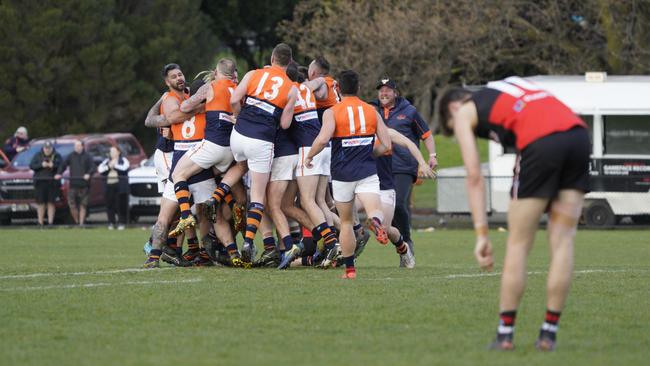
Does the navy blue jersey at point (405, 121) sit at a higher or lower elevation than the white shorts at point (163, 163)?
higher

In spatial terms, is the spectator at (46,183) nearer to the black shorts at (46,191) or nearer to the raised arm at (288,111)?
the black shorts at (46,191)

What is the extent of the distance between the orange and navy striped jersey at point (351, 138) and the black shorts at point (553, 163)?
5.00m

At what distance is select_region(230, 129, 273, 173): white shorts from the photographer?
1350 cm

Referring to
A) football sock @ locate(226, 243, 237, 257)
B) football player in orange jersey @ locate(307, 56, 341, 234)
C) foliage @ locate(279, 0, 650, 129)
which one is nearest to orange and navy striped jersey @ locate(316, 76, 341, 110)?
football player in orange jersey @ locate(307, 56, 341, 234)

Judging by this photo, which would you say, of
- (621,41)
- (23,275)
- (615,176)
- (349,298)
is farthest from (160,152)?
(621,41)

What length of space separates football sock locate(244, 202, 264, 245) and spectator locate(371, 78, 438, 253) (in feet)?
9.27

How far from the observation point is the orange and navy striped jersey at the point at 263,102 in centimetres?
1345

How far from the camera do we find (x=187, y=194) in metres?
13.8

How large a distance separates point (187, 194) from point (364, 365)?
21.6 ft

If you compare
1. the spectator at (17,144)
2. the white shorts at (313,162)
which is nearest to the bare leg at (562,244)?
the white shorts at (313,162)

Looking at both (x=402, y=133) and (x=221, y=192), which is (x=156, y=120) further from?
(x=402, y=133)

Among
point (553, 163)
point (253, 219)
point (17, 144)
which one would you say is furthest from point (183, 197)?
point (17, 144)

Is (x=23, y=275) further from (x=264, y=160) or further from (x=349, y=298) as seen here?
(x=349, y=298)

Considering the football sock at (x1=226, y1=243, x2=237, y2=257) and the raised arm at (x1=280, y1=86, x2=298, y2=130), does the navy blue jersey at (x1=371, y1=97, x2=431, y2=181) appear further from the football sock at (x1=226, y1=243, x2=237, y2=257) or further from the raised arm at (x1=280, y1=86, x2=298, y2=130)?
the football sock at (x1=226, y1=243, x2=237, y2=257)
